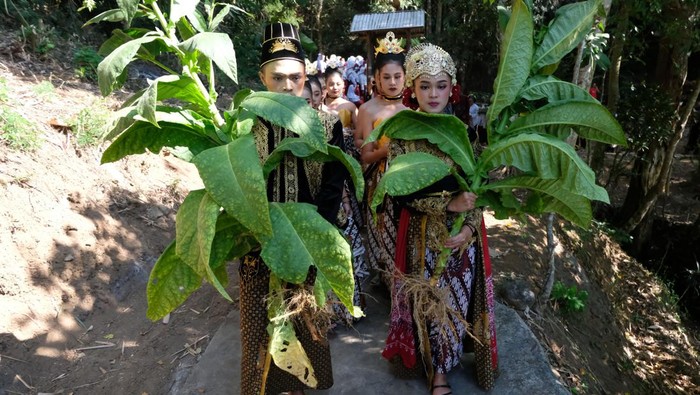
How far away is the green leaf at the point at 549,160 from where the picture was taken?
6.24ft

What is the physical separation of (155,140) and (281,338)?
0.98m

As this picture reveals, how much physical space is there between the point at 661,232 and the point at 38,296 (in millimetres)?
9755

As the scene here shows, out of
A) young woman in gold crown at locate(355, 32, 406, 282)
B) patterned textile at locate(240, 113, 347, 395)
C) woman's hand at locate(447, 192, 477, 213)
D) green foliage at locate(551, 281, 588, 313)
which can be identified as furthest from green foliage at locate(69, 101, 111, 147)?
green foliage at locate(551, 281, 588, 313)

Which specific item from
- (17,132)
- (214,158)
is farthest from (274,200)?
(17,132)

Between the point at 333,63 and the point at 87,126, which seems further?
the point at 333,63

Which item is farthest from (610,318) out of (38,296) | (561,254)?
(38,296)

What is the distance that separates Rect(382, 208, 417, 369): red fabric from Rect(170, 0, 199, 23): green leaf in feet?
5.13

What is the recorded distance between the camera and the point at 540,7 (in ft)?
20.7

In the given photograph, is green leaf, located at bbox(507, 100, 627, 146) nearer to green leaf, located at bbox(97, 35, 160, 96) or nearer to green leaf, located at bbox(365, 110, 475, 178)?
green leaf, located at bbox(365, 110, 475, 178)

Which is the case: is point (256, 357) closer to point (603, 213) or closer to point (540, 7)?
point (540, 7)

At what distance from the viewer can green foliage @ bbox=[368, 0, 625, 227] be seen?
2.09 meters

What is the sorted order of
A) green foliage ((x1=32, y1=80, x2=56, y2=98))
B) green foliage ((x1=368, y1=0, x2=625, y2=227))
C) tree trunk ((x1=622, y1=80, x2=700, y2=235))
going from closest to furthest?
1. green foliage ((x1=368, y1=0, x2=625, y2=227))
2. green foliage ((x1=32, y1=80, x2=56, y2=98))
3. tree trunk ((x1=622, y1=80, x2=700, y2=235))

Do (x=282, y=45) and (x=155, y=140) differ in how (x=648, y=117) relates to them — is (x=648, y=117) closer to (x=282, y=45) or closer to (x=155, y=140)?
(x=282, y=45)

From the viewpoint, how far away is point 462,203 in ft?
8.00
